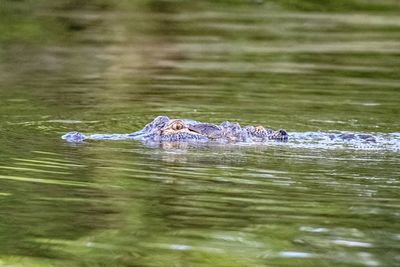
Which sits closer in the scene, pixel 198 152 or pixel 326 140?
pixel 198 152

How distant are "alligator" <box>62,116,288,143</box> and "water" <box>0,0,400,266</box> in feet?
0.91

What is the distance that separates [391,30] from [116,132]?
48.7 feet

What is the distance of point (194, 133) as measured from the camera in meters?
12.9

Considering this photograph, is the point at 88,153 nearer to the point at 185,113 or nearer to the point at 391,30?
the point at 185,113

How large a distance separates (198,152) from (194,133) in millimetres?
715

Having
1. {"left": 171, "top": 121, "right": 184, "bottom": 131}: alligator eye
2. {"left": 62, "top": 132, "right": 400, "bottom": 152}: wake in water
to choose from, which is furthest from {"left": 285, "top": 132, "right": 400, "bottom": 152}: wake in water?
{"left": 171, "top": 121, "right": 184, "bottom": 131}: alligator eye

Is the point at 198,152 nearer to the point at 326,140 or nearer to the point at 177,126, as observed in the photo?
the point at 177,126

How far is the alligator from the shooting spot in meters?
12.8

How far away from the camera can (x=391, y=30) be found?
2712 cm

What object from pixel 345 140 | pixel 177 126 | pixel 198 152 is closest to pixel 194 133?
pixel 177 126

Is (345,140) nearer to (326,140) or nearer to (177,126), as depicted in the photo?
(326,140)

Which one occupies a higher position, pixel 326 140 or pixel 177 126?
pixel 177 126

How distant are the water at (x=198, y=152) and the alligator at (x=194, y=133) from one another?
0.28 metres

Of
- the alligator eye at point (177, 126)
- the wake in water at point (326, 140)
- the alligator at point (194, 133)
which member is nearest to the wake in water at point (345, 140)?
the wake in water at point (326, 140)
